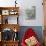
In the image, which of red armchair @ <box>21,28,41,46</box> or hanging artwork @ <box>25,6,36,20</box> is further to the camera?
hanging artwork @ <box>25,6,36,20</box>

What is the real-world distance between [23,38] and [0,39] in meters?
0.68

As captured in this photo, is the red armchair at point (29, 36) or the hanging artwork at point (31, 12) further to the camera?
the hanging artwork at point (31, 12)

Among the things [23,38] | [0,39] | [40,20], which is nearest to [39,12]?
[40,20]

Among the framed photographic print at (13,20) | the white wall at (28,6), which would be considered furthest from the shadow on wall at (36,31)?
the framed photographic print at (13,20)

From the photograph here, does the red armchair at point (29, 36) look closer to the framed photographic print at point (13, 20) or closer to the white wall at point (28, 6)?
the white wall at point (28, 6)

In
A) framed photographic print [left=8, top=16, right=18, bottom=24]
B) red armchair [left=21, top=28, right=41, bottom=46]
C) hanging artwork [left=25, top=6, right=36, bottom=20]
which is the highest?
hanging artwork [left=25, top=6, right=36, bottom=20]

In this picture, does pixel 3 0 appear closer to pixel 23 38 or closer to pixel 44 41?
pixel 23 38

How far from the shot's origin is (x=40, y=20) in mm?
4961

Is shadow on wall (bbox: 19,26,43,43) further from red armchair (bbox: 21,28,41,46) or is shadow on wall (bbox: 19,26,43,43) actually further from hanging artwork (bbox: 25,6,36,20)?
hanging artwork (bbox: 25,6,36,20)

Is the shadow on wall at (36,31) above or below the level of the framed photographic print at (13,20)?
below

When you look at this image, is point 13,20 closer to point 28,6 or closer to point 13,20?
point 13,20

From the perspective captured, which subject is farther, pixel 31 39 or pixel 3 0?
pixel 3 0

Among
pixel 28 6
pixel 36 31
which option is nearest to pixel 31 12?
pixel 28 6

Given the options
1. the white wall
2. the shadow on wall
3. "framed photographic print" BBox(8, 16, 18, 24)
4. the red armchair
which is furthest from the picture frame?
the red armchair
